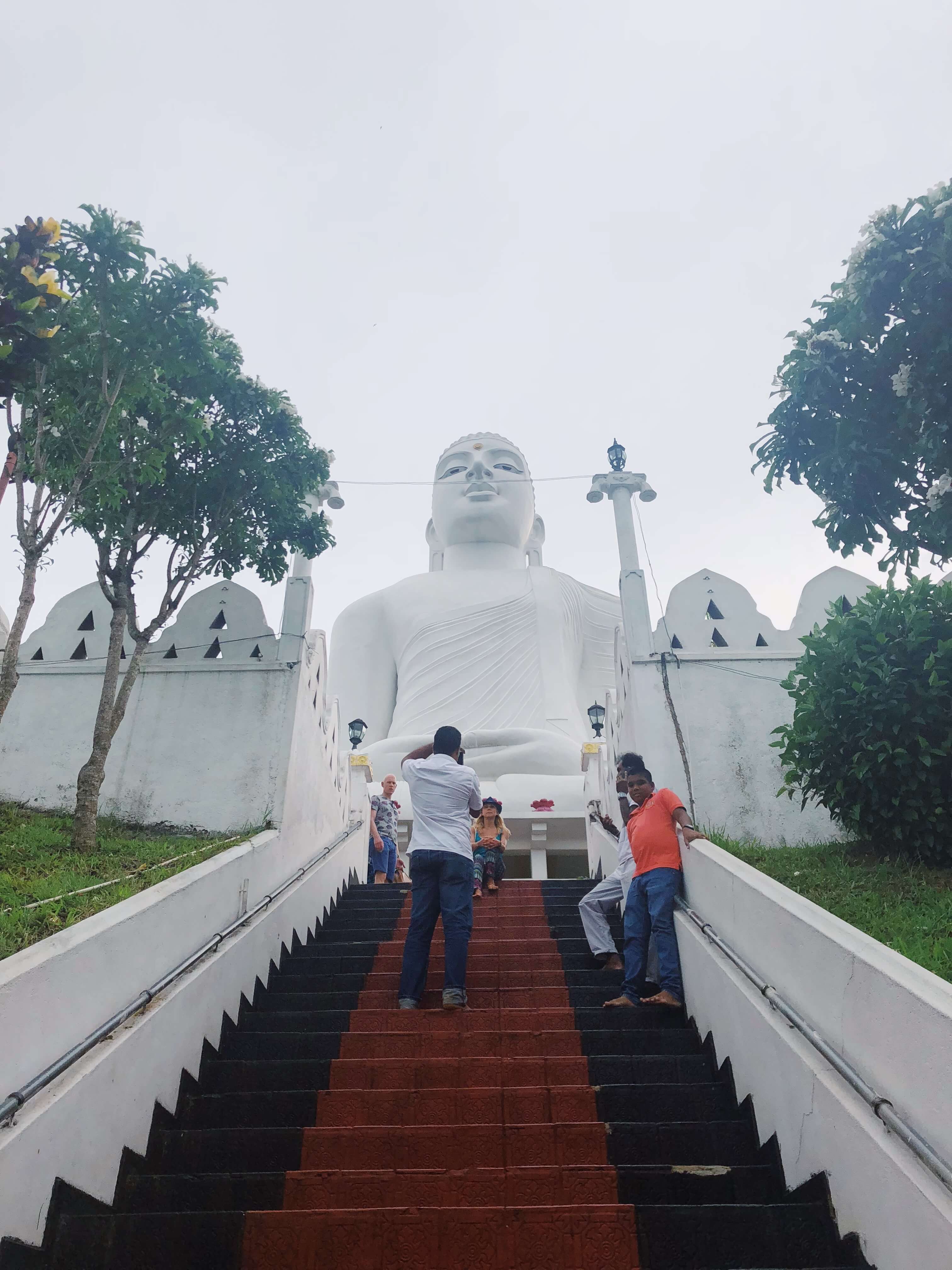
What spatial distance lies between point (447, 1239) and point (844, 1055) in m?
1.31

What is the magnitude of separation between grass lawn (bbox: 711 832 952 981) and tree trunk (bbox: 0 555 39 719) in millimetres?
4494

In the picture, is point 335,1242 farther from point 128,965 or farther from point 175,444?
point 175,444

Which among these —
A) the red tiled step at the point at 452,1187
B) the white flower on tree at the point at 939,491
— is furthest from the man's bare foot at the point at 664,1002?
the white flower on tree at the point at 939,491

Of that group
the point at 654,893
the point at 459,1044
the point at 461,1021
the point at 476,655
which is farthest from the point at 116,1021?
the point at 476,655

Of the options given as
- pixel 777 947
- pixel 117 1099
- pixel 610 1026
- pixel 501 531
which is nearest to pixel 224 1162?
pixel 117 1099

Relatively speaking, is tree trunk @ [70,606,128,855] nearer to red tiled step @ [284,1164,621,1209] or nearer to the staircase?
the staircase

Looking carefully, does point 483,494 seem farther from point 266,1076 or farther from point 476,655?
point 266,1076

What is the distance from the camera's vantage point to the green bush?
5.00 metres

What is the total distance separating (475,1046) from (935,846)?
2976 millimetres

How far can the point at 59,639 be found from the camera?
8359 mm

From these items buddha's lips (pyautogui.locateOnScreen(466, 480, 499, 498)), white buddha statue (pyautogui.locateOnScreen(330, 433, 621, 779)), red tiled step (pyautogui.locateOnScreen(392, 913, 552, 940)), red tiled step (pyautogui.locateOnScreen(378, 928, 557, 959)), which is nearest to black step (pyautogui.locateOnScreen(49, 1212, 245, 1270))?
red tiled step (pyautogui.locateOnScreen(378, 928, 557, 959))

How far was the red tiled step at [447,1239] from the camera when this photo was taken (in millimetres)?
2445

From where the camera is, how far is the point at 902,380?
249 inches

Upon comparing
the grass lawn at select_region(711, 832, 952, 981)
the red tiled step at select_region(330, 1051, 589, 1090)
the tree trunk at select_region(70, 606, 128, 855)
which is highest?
the tree trunk at select_region(70, 606, 128, 855)
